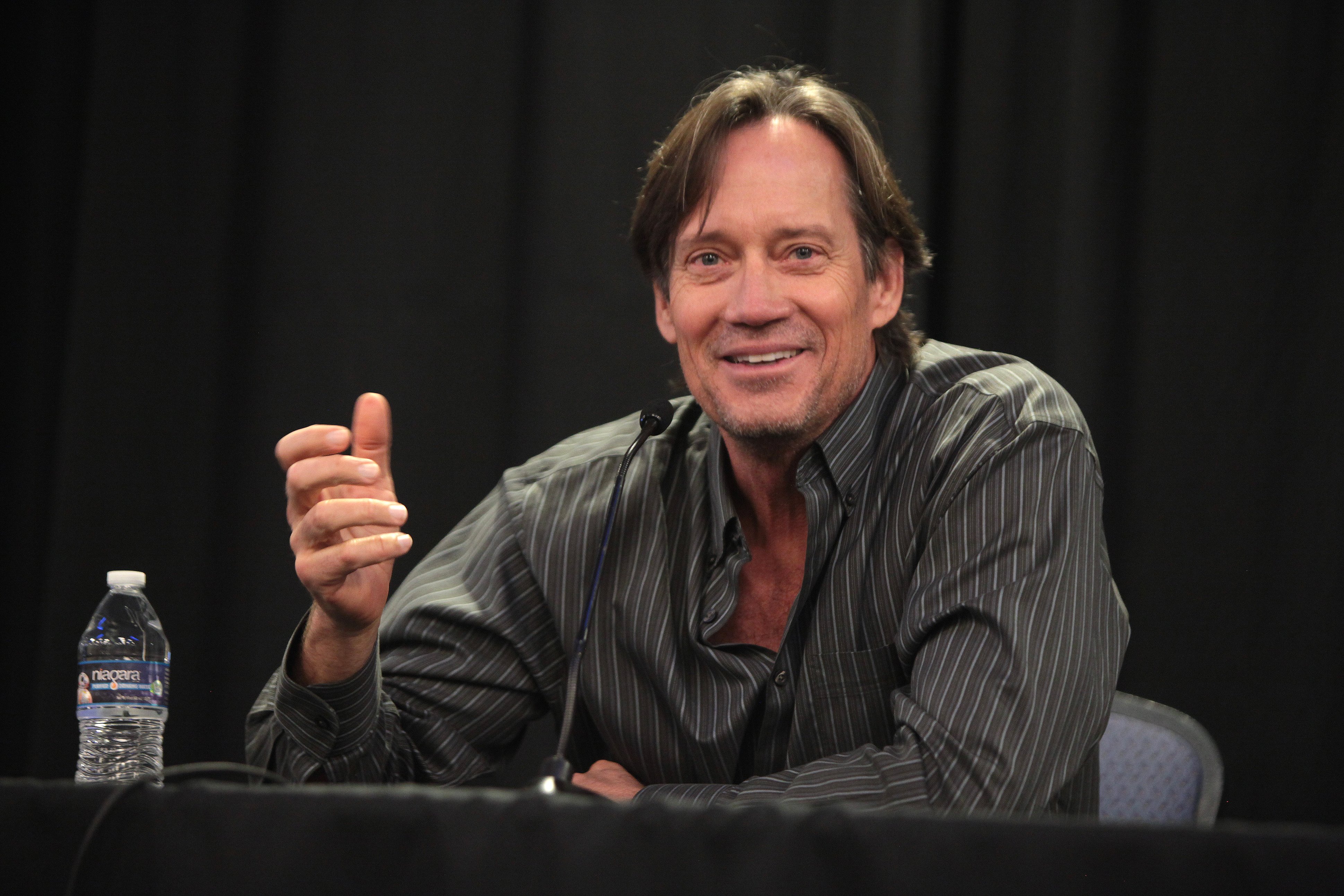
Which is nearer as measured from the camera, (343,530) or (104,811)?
(104,811)

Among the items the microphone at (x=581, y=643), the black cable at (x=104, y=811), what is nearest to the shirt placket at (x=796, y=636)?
the microphone at (x=581, y=643)

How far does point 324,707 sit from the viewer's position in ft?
4.65

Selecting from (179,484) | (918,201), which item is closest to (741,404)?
(918,201)

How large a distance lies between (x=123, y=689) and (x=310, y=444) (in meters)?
0.44

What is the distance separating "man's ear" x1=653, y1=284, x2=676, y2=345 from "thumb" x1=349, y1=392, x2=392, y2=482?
619 mm

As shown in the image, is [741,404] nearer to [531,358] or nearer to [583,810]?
[531,358]

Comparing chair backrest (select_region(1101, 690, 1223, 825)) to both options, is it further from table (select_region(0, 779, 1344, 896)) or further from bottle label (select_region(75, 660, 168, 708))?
bottle label (select_region(75, 660, 168, 708))

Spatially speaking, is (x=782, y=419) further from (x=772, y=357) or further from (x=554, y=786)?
(x=554, y=786)

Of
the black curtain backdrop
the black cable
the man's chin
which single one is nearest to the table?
the black cable

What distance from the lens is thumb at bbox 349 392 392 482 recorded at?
134 cm

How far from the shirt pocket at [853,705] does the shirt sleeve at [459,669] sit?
1.32 ft

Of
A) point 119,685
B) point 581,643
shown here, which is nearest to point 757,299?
point 581,643

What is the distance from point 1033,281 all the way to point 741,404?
865 millimetres

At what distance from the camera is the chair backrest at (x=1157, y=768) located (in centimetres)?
163
